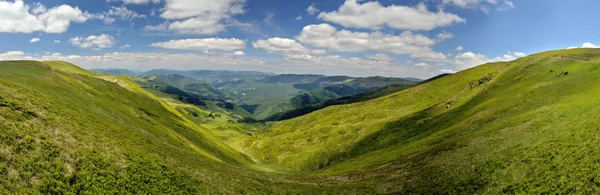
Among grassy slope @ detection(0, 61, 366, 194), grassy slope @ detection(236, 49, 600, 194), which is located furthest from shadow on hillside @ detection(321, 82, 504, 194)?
grassy slope @ detection(0, 61, 366, 194)

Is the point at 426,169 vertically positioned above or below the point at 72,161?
below

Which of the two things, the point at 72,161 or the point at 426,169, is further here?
the point at 426,169

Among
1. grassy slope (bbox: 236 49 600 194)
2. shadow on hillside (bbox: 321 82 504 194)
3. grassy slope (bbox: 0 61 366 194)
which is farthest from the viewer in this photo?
shadow on hillside (bbox: 321 82 504 194)

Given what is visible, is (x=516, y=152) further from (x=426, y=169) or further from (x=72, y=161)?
(x=72, y=161)

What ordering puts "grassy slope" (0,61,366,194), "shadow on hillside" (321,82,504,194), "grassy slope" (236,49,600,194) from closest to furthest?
"grassy slope" (0,61,366,194) → "grassy slope" (236,49,600,194) → "shadow on hillside" (321,82,504,194)

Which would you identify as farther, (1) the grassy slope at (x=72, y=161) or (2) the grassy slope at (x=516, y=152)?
(2) the grassy slope at (x=516, y=152)

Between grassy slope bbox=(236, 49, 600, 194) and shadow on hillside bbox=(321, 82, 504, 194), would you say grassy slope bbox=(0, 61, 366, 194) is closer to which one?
shadow on hillside bbox=(321, 82, 504, 194)

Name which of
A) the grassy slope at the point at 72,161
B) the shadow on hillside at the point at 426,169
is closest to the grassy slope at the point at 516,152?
the shadow on hillside at the point at 426,169

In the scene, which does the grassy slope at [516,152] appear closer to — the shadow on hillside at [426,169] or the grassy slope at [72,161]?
the shadow on hillside at [426,169]

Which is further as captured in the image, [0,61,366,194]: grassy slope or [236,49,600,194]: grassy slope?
[236,49,600,194]: grassy slope

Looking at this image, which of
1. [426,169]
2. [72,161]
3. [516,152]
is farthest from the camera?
[426,169]

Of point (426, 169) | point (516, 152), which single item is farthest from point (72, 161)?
point (516, 152)

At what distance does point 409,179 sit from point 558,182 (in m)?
23.4

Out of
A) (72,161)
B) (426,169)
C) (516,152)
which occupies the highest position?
(72,161)
